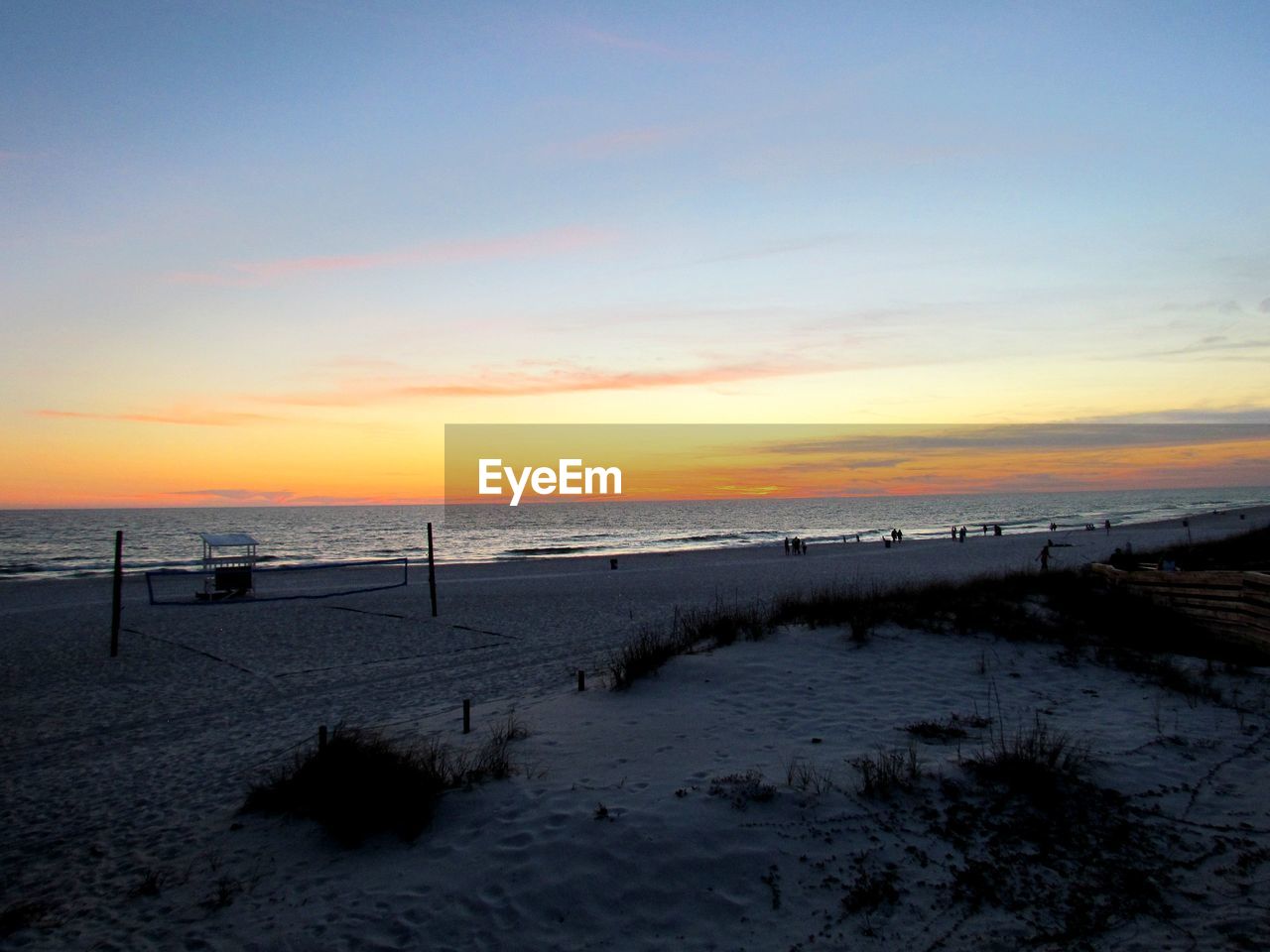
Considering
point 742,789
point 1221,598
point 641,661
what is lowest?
point 742,789

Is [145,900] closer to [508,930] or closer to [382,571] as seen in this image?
[508,930]

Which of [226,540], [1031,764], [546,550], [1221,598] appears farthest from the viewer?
[546,550]

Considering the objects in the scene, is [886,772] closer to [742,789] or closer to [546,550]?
[742,789]

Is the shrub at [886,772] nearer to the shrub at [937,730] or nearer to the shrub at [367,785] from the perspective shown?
the shrub at [937,730]

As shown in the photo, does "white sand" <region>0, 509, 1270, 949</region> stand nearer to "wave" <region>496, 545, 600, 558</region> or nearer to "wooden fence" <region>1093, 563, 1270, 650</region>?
"wooden fence" <region>1093, 563, 1270, 650</region>

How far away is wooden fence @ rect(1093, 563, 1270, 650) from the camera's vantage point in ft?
33.4

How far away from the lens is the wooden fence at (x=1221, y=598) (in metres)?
10.2

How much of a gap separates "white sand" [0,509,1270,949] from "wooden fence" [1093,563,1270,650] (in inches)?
65.6

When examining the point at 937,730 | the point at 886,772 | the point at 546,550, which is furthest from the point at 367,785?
the point at 546,550

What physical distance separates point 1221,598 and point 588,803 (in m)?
10.0

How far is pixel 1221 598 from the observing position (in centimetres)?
1102

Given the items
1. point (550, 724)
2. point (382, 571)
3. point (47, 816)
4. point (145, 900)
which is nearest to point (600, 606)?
point (550, 724)

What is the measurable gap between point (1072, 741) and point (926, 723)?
4.07ft

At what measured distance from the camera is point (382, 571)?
41.2 meters
